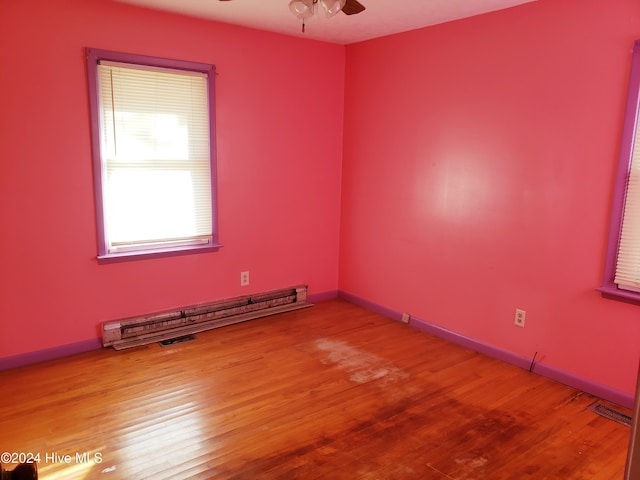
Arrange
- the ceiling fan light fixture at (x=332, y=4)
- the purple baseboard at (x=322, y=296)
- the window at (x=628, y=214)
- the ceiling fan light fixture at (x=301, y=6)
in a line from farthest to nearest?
the purple baseboard at (x=322, y=296), the window at (x=628, y=214), the ceiling fan light fixture at (x=301, y=6), the ceiling fan light fixture at (x=332, y=4)

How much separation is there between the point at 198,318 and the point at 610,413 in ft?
9.90

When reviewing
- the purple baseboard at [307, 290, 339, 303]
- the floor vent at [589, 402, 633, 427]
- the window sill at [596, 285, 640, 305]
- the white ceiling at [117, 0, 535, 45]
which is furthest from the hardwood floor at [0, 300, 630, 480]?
the white ceiling at [117, 0, 535, 45]

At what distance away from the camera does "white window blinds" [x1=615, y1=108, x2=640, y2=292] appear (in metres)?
2.62

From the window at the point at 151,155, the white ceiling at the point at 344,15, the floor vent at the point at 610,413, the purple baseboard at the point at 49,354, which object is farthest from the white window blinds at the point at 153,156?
the floor vent at the point at 610,413

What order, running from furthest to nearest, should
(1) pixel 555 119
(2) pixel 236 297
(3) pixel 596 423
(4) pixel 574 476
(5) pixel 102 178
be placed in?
1. (2) pixel 236 297
2. (5) pixel 102 178
3. (1) pixel 555 119
4. (3) pixel 596 423
5. (4) pixel 574 476

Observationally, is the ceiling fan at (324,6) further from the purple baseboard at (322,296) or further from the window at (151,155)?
the purple baseboard at (322,296)

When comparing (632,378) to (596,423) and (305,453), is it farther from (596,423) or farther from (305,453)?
(305,453)

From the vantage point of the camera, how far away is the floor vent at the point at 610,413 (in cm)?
263

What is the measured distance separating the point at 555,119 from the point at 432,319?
1817mm

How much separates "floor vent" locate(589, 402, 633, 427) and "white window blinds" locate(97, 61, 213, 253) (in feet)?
9.98

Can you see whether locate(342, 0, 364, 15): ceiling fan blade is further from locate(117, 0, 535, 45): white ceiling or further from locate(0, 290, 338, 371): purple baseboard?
locate(0, 290, 338, 371): purple baseboard

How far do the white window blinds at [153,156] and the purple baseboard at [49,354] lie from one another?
2.34 feet

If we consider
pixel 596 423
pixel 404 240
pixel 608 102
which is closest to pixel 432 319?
pixel 404 240

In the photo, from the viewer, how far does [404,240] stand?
409cm
